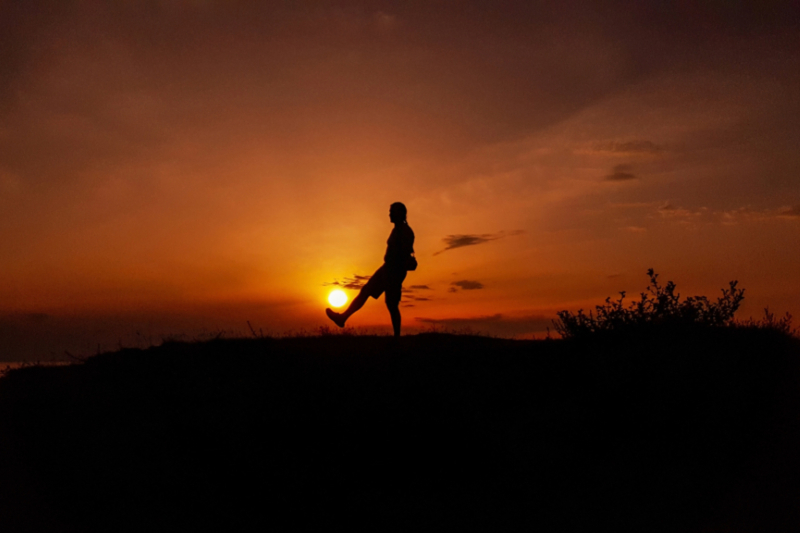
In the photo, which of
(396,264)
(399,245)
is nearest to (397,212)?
(399,245)

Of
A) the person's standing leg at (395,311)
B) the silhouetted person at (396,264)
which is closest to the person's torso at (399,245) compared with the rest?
the silhouetted person at (396,264)

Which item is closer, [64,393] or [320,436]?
[320,436]

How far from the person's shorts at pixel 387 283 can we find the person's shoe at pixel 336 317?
1049mm

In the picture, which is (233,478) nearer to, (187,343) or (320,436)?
(320,436)

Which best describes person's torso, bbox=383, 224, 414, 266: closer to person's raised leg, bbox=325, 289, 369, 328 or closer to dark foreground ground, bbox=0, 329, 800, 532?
person's raised leg, bbox=325, 289, 369, 328

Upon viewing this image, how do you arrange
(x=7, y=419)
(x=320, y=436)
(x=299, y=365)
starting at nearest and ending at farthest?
1. (x=320, y=436)
2. (x=7, y=419)
3. (x=299, y=365)

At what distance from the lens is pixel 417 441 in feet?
31.7

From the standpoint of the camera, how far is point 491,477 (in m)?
8.85

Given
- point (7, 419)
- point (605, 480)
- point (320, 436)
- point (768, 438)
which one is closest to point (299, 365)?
point (320, 436)

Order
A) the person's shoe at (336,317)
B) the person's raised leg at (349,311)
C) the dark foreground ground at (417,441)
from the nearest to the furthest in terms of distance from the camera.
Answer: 1. the dark foreground ground at (417,441)
2. the person's raised leg at (349,311)
3. the person's shoe at (336,317)

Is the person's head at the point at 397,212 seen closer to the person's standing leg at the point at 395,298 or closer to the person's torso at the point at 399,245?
the person's torso at the point at 399,245

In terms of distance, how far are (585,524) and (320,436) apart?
403 centimetres

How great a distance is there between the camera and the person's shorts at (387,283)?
1418cm

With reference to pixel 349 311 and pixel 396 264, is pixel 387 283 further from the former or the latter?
pixel 349 311
